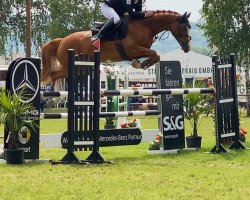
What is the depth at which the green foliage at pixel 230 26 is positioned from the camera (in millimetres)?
26625

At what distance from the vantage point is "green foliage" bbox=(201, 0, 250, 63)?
26.6 m

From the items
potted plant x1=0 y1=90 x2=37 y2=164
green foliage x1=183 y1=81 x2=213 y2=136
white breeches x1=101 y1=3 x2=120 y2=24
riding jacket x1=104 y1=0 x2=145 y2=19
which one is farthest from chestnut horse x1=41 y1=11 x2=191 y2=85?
potted plant x1=0 y1=90 x2=37 y2=164

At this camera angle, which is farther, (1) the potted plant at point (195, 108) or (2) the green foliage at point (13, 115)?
(1) the potted plant at point (195, 108)

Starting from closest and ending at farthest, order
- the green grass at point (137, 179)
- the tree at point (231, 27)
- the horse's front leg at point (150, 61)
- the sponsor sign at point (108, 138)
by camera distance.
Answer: the green grass at point (137, 179)
the sponsor sign at point (108, 138)
the horse's front leg at point (150, 61)
the tree at point (231, 27)

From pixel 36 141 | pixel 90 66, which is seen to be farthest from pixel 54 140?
pixel 90 66

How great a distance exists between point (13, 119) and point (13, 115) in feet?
0.16

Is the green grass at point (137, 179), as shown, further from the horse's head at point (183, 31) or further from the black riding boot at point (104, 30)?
the horse's head at point (183, 31)

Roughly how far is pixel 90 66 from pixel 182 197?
3153mm

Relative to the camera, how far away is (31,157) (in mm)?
7340

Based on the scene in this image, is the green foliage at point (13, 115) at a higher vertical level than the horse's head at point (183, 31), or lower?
lower

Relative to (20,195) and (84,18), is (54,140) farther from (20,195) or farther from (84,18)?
(84,18)

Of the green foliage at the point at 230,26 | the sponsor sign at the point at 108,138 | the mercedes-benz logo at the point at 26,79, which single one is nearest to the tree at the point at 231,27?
the green foliage at the point at 230,26

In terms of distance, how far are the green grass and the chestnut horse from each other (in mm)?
2347

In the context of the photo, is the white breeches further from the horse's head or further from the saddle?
the horse's head
